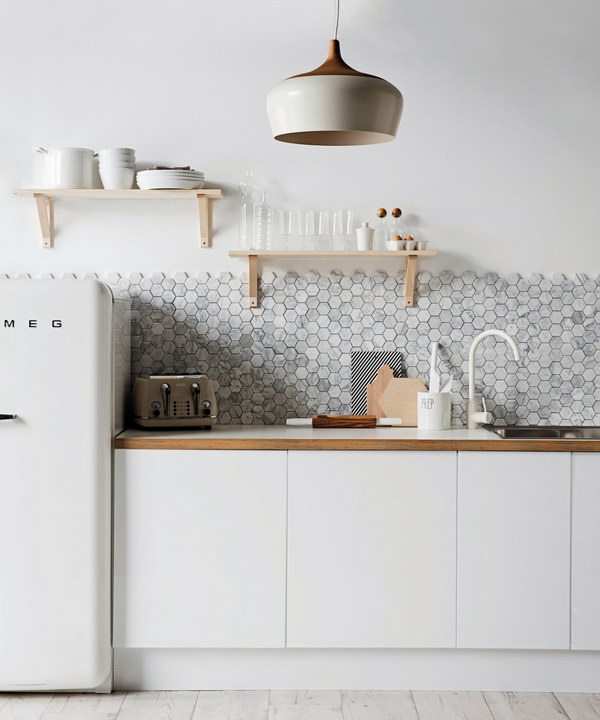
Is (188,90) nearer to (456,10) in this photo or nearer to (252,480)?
(456,10)

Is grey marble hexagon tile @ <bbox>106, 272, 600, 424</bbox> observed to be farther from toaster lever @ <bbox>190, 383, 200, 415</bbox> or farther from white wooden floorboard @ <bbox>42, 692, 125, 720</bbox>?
white wooden floorboard @ <bbox>42, 692, 125, 720</bbox>

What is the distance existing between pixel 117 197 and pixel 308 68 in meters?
0.92

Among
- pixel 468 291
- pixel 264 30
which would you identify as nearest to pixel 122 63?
pixel 264 30

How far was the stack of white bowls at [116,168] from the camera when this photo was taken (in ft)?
11.5

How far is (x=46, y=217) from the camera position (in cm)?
361

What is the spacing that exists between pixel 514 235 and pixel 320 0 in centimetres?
122

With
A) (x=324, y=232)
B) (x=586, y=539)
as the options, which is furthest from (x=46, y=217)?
(x=586, y=539)

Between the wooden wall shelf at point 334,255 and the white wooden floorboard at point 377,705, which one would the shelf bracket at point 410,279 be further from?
the white wooden floorboard at point 377,705

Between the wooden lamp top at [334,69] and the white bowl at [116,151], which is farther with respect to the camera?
the white bowl at [116,151]

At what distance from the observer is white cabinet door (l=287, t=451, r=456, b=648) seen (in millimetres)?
3078

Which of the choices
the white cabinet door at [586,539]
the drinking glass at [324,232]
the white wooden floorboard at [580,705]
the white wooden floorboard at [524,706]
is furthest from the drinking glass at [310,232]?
the white wooden floorboard at [580,705]

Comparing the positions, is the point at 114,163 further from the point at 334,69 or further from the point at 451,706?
the point at 451,706

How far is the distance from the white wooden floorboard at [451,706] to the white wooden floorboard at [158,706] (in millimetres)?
765

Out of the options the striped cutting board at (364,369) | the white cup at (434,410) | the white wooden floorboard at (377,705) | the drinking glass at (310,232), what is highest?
the drinking glass at (310,232)
